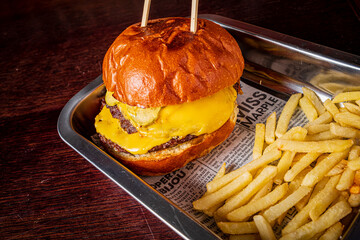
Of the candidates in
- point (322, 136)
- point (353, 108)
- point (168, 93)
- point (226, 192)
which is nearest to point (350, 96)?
point (353, 108)

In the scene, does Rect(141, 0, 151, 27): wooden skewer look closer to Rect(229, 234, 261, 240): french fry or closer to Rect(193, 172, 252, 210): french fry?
Rect(193, 172, 252, 210): french fry

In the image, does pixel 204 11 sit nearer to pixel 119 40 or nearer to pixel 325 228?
pixel 119 40

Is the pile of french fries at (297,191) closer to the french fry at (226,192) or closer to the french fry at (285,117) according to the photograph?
the french fry at (226,192)

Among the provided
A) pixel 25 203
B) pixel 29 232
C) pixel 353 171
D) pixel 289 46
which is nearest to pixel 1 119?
pixel 25 203

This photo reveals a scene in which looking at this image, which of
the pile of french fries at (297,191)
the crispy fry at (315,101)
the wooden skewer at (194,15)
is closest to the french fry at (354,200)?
the pile of french fries at (297,191)

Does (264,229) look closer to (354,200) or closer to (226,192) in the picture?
(226,192)
